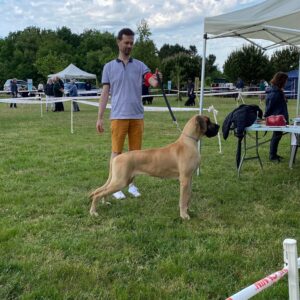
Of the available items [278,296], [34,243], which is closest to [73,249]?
[34,243]

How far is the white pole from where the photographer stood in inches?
77.9

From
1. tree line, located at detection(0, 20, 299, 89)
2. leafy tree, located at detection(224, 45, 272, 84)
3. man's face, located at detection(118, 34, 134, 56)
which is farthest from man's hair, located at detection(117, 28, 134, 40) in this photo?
→ leafy tree, located at detection(224, 45, 272, 84)

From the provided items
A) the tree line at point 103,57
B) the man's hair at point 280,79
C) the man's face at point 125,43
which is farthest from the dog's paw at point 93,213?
the tree line at point 103,57

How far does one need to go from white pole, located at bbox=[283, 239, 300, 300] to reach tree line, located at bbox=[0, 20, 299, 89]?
36.2 m

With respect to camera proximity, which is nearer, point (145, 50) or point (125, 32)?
point (125, 32)

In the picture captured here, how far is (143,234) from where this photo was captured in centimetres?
434

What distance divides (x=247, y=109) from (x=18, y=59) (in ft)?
266

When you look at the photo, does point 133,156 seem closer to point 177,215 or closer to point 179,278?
point 177,215

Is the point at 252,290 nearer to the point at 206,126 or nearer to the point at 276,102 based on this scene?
the point at 206,126

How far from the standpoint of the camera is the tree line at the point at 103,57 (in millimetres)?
46944

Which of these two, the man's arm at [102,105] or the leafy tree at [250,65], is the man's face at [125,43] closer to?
the man's arm at [102,105]

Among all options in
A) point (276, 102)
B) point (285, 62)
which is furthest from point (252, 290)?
point (285, 62)

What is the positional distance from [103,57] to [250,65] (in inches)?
996

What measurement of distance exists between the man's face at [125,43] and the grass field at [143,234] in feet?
6.18
